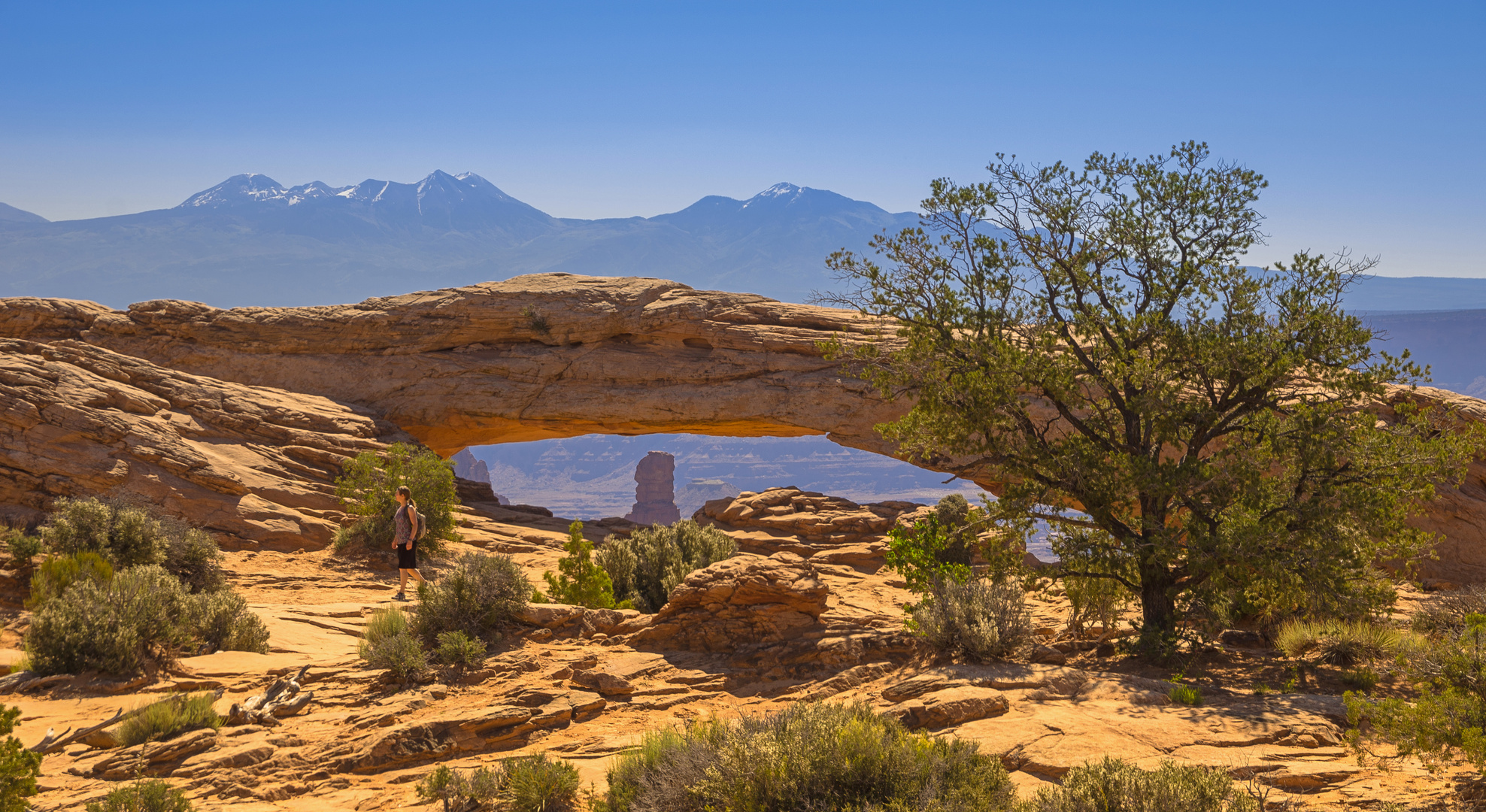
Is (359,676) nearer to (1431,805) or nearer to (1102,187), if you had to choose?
(1431,805)

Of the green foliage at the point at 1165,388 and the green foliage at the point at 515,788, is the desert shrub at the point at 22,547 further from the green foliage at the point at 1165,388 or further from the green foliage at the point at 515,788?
the green foliage at the point at 1165,388

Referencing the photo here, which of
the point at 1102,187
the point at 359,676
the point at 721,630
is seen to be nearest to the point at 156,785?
the point at 359,676

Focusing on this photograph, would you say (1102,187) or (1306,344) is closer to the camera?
(1306,344)

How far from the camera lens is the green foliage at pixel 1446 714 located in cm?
574

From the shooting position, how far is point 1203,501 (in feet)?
32.6

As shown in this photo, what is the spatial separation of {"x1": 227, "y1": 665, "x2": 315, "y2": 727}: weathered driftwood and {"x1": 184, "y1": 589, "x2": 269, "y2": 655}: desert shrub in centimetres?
188

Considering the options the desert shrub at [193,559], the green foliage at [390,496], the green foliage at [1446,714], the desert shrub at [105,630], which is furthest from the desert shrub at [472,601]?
the green foliage at [1446,714]

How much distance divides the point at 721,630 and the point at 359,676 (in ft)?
14.6

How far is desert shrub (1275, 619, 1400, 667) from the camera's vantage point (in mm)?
9602

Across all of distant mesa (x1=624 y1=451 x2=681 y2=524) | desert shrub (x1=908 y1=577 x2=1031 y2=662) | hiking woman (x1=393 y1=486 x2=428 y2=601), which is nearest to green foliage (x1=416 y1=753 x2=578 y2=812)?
desert shrub (x1=908 y1=577 x2=1031 y2=662)

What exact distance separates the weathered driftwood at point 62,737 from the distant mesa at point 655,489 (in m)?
102

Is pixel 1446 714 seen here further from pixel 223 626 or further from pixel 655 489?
pixel 655 489

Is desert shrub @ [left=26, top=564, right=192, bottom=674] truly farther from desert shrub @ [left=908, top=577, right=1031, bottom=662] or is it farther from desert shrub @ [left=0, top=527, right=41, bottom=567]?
desert shrub @ [left=908, top=577, right=1031, bottom=662]

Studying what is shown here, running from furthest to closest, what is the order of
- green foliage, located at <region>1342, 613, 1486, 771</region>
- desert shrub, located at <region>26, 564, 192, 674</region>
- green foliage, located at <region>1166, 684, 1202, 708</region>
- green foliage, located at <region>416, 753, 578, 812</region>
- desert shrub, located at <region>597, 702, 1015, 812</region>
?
desert shrub, located at <region>26, 564, 192, 674</region>
green foliage, located at <region>1166, 684, 1202, 708</region>
green foliage, located at <region>416, 753, 578, 812</region>
green foliage, located at <region>1342, 613, 1486, 771</region>
desert shrub, located at <region>597, 702, 1015, 812</region>
